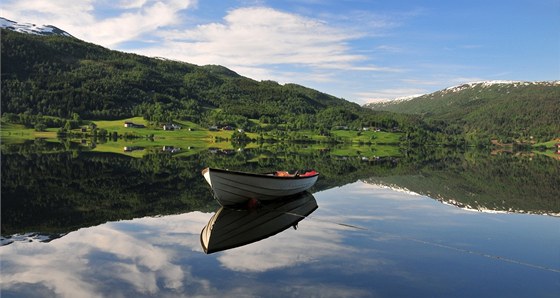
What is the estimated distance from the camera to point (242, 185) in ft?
90.3

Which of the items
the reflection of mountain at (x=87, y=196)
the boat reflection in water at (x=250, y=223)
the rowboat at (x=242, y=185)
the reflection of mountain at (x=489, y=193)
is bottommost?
the reflection of mountain at (x=87, y=196)

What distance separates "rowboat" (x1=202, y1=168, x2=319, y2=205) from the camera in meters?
26.5

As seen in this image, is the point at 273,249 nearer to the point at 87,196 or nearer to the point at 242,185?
the point at 242,185

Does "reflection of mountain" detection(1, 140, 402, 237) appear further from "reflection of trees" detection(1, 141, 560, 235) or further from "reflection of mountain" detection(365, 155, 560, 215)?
"reflection of mountain" detection(365, 155, 560, 215)

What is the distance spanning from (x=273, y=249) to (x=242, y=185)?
860 cm

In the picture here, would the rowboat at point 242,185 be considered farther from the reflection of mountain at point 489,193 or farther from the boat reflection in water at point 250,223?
the reflection of mountain at point 489,193

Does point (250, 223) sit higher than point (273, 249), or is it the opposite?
point (273, 249)

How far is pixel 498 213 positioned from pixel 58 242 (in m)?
30.2

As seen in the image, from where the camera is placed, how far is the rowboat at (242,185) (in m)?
26.5

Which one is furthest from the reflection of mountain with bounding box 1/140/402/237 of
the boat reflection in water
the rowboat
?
the boat reflection in water

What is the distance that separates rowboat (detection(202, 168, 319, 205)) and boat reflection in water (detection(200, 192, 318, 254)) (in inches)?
31.1

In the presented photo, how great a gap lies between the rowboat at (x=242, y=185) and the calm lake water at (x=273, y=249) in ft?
3.93

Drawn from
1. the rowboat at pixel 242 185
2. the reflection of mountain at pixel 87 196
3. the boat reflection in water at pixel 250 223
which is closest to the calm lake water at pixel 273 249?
the reflection of mountain at pixel 87 196

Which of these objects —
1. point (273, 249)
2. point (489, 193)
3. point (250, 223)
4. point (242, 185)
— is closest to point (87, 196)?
point (242, 185)
